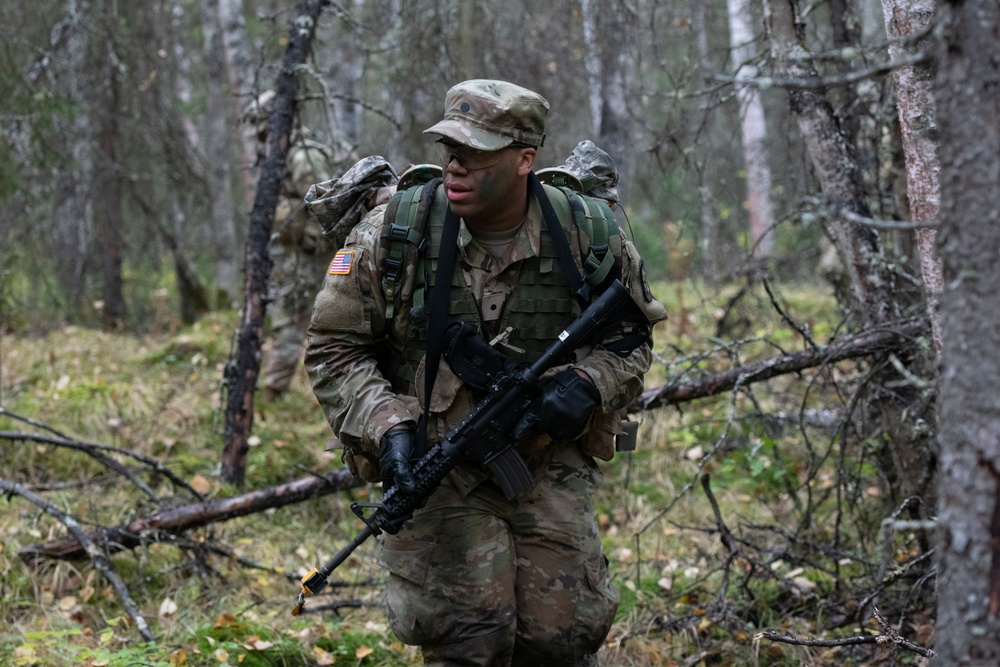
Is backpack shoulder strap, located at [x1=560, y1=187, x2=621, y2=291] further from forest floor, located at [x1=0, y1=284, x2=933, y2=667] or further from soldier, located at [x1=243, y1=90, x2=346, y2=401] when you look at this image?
soldier, located at [x1=243, y1=90, x2=346, y2=401]

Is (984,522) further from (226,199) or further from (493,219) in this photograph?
(226,199)

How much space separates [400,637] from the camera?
3.19m

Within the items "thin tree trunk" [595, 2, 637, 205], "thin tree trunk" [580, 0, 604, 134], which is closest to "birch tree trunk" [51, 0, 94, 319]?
"thin tree trunk" [580, 0, 604, 134]

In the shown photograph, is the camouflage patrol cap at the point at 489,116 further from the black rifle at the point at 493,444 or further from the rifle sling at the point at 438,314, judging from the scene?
the black rifle at the point at 493,444

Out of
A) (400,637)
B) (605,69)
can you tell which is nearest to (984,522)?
(400,637)

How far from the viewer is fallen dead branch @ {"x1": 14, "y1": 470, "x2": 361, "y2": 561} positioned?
A: 4.87 m

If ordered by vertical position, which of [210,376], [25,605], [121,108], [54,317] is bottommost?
[25,605]

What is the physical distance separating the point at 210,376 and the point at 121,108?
460 centimetres

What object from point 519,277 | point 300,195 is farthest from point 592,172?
point 300,195

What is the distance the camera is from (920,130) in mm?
3154

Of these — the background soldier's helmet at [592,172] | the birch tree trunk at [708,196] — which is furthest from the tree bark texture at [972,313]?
the birch tree trunk at [708,196]

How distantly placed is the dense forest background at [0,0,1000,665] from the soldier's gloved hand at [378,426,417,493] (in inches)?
56.1

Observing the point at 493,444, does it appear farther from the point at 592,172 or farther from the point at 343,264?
the point at 592,172

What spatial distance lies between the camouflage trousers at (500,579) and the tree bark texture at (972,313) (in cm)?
162
